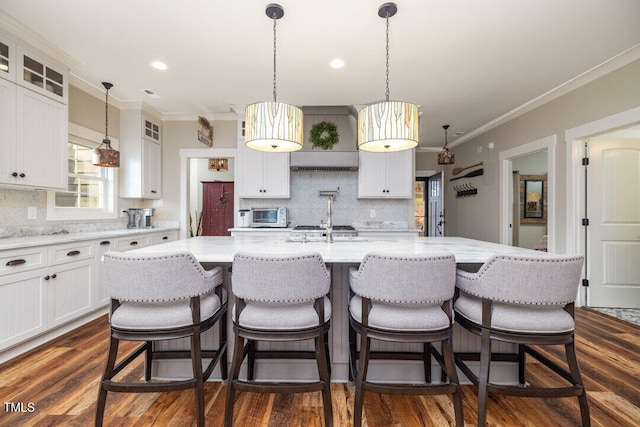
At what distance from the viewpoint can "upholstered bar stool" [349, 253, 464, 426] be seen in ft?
4.37

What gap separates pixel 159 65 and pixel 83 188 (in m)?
1.88

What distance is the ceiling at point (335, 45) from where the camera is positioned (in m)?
2.12

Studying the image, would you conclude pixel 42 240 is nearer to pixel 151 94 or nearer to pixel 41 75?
pixel 41 75

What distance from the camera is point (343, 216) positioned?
4.57 meters

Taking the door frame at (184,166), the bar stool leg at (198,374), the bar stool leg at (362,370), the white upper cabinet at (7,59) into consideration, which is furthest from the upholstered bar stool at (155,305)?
the door frame at (184,166)

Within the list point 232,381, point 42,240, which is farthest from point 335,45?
point 42,240

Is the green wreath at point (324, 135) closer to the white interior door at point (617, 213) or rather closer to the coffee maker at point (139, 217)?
the coffee maker at point (139, 217)

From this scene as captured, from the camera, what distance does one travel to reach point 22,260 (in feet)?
7.21

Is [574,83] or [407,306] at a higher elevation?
[574,83]

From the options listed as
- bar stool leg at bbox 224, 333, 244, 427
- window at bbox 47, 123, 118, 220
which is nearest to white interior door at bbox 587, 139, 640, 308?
bar stool leg at bbox 224, 333, 244, 427

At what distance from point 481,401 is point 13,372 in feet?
9.88

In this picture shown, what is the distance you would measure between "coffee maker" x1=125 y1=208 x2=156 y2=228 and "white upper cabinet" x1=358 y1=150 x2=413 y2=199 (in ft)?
10.4

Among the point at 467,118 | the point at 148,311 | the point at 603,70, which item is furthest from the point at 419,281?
the point at 467,118

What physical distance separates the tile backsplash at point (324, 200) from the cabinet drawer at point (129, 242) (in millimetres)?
1566
